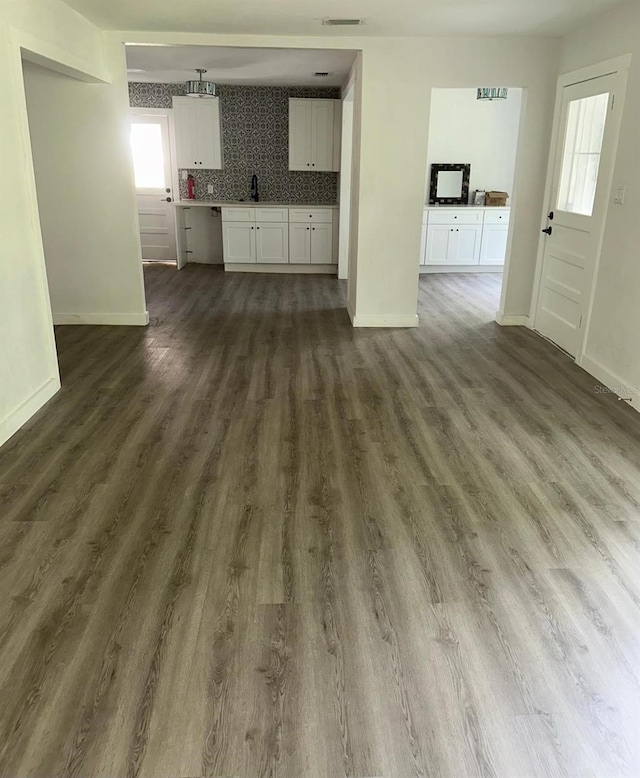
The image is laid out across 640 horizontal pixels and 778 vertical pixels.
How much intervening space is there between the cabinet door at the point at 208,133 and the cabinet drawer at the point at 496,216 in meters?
3.76

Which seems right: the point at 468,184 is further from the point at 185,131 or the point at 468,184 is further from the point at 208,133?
the point at 185,131

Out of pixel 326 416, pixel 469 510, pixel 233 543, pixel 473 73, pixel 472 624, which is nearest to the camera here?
pixel 472 624

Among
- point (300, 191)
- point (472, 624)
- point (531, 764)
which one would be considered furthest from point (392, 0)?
point (300, 191)

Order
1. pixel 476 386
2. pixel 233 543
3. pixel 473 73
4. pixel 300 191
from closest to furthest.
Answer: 1. pixel 233 543
2. pixel 476 386
3. pixel 473 73
4. pixel 300 191

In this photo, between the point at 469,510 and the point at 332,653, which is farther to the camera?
the point at 469,510

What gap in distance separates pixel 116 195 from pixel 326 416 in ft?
10.2

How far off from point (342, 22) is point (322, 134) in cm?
386

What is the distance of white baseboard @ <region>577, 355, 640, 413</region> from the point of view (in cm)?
395

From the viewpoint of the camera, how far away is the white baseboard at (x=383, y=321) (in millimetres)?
5812

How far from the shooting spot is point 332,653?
1.94 meters

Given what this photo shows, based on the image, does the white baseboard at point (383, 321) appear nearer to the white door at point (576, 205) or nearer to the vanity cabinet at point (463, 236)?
the white door at point (576, 205)

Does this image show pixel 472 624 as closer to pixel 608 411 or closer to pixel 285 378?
pixel 608 411

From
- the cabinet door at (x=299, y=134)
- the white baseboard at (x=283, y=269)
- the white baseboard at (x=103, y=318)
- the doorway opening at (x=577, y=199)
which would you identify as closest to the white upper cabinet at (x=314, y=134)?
the cabinet door at (x=299, y=134)

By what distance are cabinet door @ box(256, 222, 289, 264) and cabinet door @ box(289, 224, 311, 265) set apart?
2.7 inches
